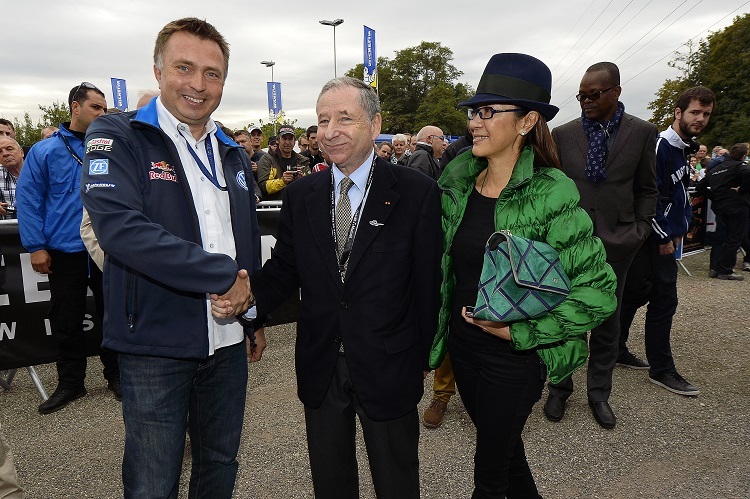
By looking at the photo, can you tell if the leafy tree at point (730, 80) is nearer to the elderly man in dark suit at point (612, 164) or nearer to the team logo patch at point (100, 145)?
the elderly man in dark suit at point (612, 164)

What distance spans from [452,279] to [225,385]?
117 centimetres

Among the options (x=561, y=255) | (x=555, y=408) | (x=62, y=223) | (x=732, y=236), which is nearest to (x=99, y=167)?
(x=561, y=255)

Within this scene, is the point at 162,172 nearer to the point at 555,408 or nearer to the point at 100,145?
the point at 100,145

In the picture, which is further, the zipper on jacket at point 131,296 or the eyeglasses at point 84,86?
the eyeglasses at point 84,86

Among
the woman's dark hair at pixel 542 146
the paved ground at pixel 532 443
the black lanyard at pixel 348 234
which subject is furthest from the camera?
the paved ground at pixel 532 443

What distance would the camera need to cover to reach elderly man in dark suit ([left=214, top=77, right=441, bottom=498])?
2.05 meters

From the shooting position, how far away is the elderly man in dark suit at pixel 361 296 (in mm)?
2053

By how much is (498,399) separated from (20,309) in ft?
14.9

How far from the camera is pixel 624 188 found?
371 cm

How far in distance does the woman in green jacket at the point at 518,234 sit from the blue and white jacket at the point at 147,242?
1.03 metres

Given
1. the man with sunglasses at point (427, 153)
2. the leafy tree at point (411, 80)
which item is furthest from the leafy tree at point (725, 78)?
the man with sunglasses at point (427, 153)

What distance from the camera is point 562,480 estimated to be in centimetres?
324

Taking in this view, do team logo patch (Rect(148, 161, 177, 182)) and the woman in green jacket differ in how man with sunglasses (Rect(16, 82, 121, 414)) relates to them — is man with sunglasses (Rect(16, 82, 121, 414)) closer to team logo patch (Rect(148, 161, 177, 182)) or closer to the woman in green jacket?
team logo patch (Rect(148, 161, 177, 182))

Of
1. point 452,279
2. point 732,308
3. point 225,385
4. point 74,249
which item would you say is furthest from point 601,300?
point 732,308
